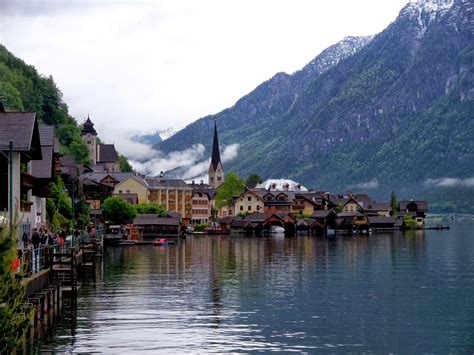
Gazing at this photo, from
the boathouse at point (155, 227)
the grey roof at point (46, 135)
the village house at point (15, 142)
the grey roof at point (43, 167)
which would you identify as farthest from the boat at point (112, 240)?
the village house at point (15, 142)

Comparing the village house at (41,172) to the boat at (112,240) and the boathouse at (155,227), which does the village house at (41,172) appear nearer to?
the boat at (112,240)

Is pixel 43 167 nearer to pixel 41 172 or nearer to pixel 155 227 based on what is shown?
pixel 41 172

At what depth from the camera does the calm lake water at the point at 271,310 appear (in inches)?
1877

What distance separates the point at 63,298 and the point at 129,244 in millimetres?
95881

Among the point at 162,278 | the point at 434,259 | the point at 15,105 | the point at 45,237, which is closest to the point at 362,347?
the point at 45,237

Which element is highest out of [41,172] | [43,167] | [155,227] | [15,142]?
[43,167]

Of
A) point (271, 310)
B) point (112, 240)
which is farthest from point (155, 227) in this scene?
point (271, 310)

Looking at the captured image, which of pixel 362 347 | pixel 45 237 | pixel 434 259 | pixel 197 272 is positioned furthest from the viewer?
pixel 434 259

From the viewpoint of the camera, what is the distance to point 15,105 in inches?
6890

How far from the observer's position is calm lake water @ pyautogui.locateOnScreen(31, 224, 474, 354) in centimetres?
4769

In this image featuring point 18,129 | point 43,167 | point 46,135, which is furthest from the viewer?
point 46,135

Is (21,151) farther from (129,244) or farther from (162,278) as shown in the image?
(129,244)

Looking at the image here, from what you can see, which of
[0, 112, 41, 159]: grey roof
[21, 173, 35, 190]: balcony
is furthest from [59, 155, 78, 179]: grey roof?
[0, 112, 41, 159]: grey roof

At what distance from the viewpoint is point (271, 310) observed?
60281 millimetres
